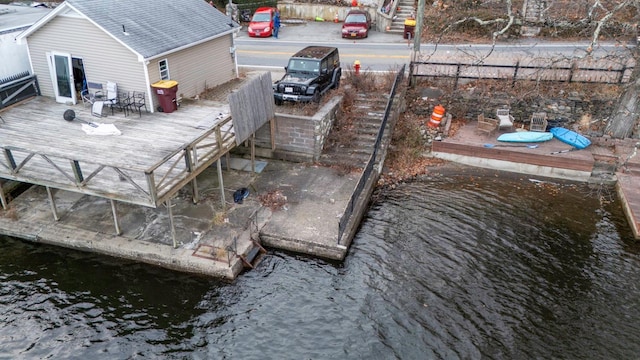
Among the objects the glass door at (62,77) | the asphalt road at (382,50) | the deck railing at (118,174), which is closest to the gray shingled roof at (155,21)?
the glass door at (62,77)

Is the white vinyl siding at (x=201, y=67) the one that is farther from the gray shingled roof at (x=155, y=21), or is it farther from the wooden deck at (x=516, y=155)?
the wooden deck at (x=516, y=155)

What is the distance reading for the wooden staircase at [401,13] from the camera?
30953 millimetres

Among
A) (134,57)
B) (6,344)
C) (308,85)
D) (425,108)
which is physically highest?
(134,57)

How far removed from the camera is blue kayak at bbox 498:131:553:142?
1912cm

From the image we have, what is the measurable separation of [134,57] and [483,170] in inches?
567

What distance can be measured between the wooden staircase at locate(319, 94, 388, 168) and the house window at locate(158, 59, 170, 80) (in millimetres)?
7012

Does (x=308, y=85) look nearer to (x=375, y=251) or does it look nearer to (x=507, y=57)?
(x=375, y=251)

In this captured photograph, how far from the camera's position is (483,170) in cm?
1906

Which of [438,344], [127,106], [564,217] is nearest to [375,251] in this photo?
[438,344]

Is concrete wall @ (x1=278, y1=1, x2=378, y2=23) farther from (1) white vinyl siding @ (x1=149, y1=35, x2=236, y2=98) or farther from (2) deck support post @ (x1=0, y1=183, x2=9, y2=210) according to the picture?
(2) deck support post @ (x1=0, y1=183, x2=9, y2=210)

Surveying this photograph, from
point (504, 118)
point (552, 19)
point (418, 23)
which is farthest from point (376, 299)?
point (552, 19)

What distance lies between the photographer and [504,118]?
20.1 meters

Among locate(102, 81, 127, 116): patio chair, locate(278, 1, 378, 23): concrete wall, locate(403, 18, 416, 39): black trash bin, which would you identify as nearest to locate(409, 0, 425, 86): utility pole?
locate(403, 18, 416, 39): black trash bin

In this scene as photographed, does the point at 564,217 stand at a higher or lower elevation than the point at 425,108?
lower
